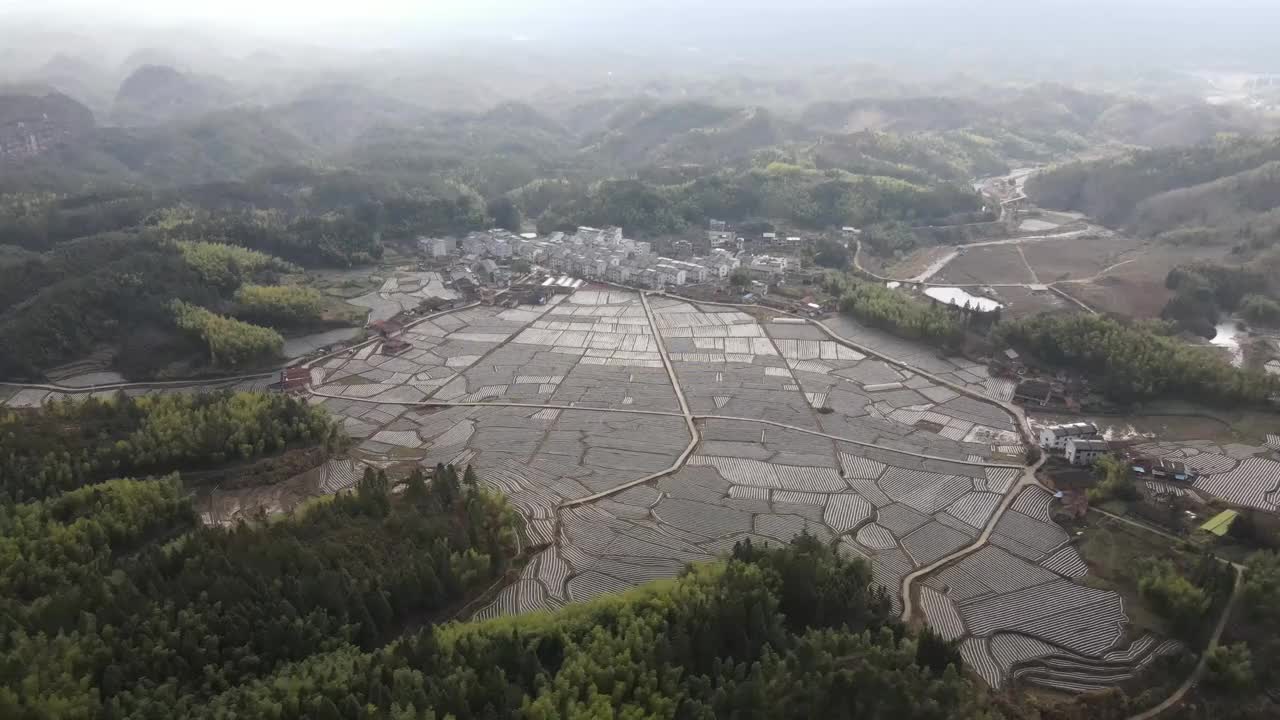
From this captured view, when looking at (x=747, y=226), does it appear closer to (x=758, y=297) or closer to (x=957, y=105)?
(x=758, y=297)

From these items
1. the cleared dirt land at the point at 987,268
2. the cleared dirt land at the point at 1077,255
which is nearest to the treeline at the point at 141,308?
the cleared dirt land at the point at 987,268

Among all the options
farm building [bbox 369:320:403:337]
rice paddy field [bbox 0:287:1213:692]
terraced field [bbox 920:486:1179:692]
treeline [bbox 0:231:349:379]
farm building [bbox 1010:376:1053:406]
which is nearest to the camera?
terraced field [bbox 920:486:1179:692]

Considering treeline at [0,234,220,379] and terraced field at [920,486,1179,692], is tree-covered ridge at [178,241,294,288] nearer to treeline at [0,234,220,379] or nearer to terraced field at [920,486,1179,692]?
treeline at [0,234,220,379]

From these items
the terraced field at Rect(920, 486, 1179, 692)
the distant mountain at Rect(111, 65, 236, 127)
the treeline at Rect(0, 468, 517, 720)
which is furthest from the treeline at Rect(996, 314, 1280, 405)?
the distant mountain at Rect(111, 65, 236, 127)

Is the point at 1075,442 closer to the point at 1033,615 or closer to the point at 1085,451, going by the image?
the point at 1085,451

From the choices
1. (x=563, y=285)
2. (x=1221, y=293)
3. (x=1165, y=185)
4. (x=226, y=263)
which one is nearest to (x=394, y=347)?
(x=563, y=285)

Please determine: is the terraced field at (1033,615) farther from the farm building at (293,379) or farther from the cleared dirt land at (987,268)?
the cleared dirt land at (987,268)
